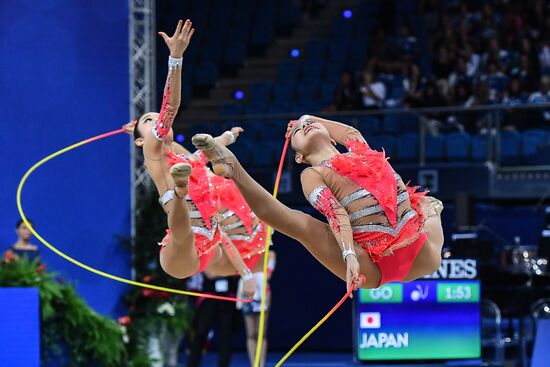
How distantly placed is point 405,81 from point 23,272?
5.84 meters

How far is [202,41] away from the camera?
15.8 metres

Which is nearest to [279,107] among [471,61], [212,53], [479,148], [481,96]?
[212,53]

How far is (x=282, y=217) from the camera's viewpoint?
19.1 feet

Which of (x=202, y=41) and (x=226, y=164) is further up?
(x=202, y=41)

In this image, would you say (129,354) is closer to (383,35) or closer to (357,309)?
(357,309)

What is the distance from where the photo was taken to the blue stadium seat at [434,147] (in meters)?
12.0

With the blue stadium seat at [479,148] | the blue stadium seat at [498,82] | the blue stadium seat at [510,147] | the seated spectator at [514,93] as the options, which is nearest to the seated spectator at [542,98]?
the seated spectator at [514,93]

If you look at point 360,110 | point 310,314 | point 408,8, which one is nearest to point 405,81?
point 360,110

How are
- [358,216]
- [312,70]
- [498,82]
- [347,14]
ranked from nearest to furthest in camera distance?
[358,216] → [498,82] → [312,70] → [347,14]

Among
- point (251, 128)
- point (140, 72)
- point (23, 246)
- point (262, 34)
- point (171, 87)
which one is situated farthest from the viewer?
point (262, 34)

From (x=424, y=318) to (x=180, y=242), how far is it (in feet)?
11.2

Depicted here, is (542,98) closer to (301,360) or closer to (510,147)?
(510,147)

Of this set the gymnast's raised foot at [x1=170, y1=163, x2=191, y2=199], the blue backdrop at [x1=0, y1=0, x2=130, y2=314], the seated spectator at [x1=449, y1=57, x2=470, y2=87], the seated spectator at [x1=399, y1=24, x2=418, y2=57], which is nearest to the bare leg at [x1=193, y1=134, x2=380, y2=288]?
the gymnast's raised foot at [x1=170, y1=163, x2=191, y2=199]

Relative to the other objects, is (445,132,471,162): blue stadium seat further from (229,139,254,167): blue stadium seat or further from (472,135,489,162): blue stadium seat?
(229,139,254,167): blue stadium seat
